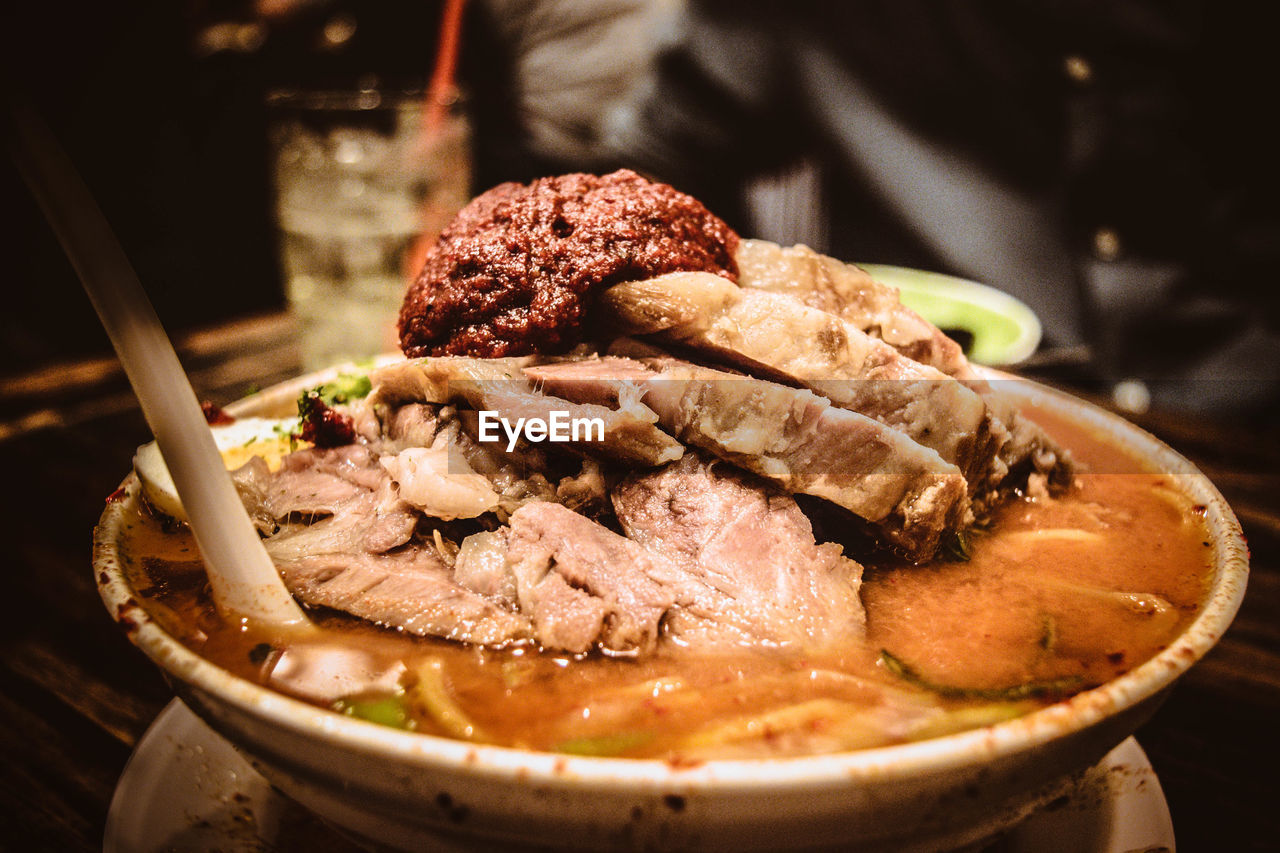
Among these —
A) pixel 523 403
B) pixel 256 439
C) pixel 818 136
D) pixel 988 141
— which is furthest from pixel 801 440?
pixel 818 136

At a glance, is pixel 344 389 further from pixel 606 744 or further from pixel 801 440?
pixel 606 744

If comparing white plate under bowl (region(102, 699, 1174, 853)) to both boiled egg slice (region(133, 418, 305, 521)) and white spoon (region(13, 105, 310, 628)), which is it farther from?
boiled egg slice (region(133, 418, 305, 521))

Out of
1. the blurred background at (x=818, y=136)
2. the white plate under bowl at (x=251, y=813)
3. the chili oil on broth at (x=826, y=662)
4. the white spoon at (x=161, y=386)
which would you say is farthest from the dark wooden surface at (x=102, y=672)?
the blurred background at (x=818, y=136)

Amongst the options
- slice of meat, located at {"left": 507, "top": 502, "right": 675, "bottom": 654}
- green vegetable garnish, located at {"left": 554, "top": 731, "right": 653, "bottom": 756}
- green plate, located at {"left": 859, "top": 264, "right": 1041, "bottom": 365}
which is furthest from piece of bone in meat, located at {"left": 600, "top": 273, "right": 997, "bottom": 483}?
green plate, located at {"left": 859, "top": 264, "right": 1041, "bottom": 365}

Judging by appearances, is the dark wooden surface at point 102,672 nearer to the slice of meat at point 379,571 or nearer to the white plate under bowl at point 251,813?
the white plate under bowl at point 251,813

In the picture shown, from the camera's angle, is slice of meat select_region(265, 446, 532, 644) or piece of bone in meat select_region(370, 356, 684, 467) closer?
slice of meat select_region(265, 446, 532, 644)

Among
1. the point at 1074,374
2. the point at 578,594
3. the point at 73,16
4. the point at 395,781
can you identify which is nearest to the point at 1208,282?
the point at 1074,374

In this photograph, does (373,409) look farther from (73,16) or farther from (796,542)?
(73,16)

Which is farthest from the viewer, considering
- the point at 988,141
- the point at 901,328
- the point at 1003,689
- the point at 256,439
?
the point at 988,141
